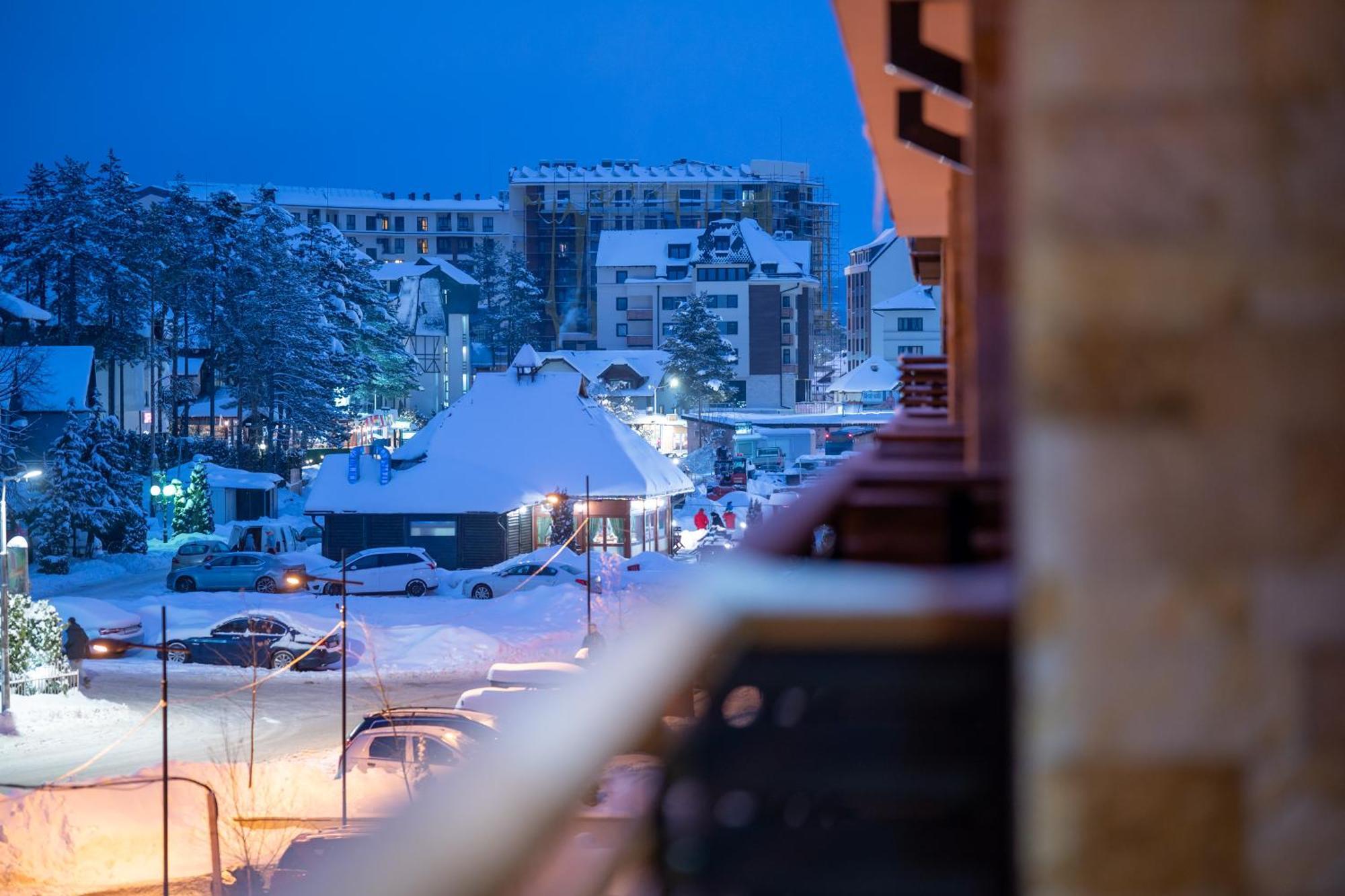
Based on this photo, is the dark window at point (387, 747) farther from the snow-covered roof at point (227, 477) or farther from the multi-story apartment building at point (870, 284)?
the multi-story apartment building at point (870, 284)

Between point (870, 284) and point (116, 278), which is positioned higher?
point (870, 284)

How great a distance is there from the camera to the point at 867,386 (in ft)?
209

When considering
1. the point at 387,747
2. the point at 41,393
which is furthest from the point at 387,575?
the point at 41,393

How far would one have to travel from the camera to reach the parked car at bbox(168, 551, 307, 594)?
3155cm

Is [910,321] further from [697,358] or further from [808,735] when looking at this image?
[808,735]

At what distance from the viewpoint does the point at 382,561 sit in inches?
1220

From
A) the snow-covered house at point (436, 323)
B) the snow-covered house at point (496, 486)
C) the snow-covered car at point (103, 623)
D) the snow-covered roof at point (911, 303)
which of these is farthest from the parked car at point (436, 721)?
the snow-covered house at point (436, 323)

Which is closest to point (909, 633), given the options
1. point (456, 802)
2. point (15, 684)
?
point (456, 802)

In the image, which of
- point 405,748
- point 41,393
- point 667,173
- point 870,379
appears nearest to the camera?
point 405,748

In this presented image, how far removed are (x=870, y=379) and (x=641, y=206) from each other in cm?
3762

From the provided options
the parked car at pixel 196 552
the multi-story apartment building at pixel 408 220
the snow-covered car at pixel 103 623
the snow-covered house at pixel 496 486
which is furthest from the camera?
the multi-story apartment building at pixel 408 220

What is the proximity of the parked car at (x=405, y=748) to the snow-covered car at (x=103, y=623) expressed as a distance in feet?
27.6

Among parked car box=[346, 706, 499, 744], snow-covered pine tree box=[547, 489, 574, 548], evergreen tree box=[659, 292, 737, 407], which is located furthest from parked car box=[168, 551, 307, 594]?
evergreen tree box=[659, 292, 737, 407]

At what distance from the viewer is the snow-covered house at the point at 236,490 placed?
4403cm
